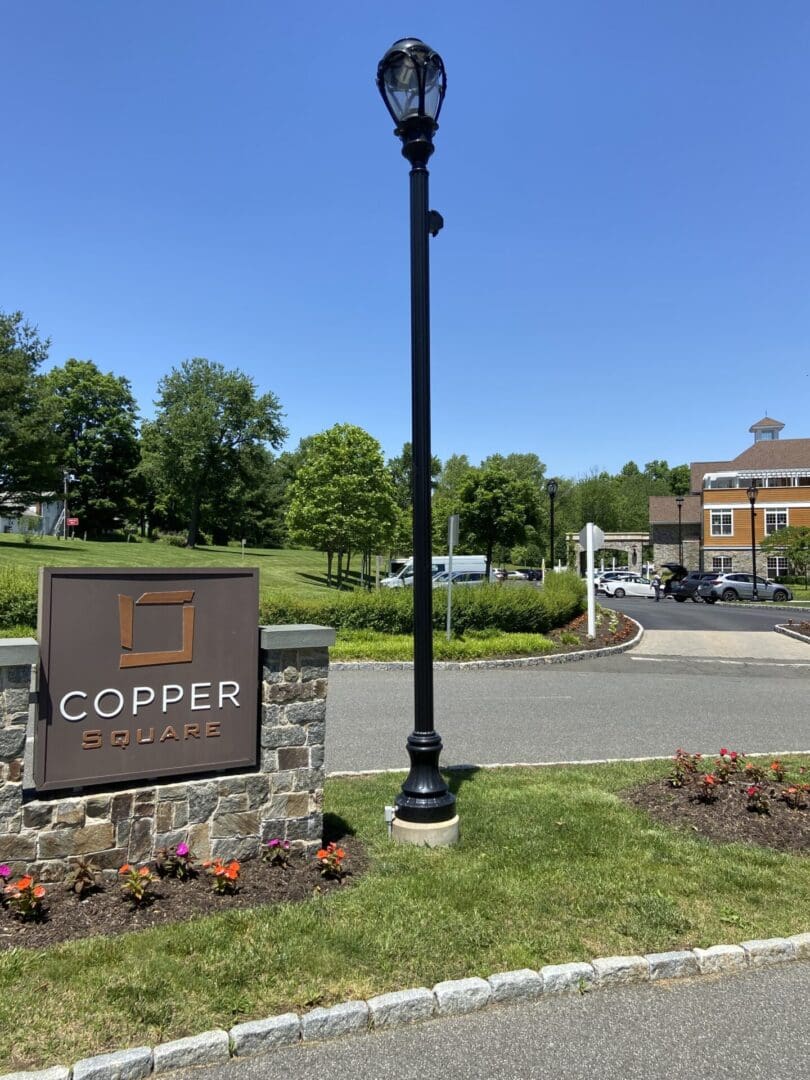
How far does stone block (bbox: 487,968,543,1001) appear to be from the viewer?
317 centimetres

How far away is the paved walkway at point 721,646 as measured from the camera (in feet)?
53.9

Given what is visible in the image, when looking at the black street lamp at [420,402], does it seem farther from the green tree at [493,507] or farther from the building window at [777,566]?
the building window at [777,566]

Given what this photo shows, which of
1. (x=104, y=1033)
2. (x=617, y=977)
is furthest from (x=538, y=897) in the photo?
(x=104, y=1033)

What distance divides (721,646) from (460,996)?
1703cm

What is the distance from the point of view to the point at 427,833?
4809 millimetres

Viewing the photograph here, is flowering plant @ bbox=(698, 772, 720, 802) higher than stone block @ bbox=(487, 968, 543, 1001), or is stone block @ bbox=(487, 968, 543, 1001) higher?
flowering plant @ bbox=(698, 772, 720, 802)

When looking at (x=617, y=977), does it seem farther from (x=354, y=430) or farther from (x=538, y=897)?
(x=354, y=430)

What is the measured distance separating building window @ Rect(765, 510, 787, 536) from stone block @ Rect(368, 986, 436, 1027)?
56.4 metres

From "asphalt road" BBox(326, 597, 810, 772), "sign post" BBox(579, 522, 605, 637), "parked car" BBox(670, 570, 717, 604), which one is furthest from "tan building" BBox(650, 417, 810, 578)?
"asphalt road" BBox(326, 597, 810, 772)

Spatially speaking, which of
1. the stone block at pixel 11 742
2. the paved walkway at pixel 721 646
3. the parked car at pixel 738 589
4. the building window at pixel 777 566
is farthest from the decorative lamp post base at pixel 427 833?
the building window at pixel 777 566

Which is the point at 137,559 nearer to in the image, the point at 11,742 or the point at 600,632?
the point at 600,632

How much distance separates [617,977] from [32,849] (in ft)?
10.2

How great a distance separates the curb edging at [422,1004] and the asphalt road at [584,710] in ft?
12.5

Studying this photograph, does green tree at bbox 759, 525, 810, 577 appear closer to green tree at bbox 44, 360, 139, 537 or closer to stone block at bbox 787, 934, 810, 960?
stone block at bbox 787, 934, 810, 960
